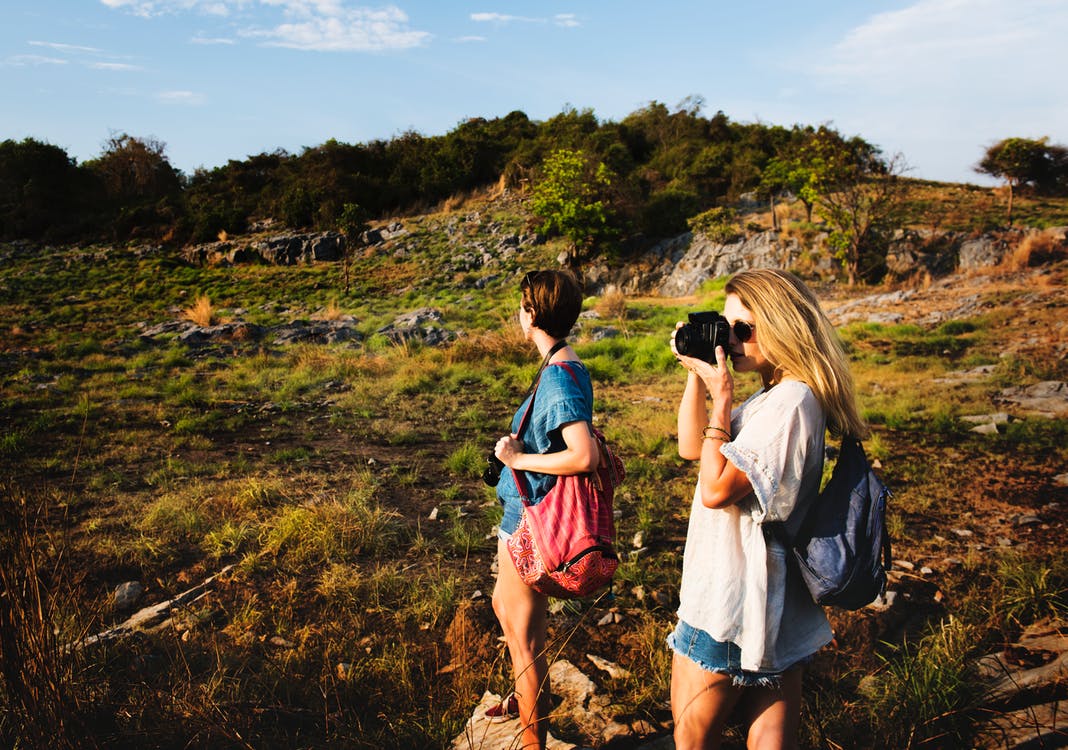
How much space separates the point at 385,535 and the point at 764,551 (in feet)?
10.0

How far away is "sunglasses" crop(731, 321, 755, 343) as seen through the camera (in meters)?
Answer: 1.64

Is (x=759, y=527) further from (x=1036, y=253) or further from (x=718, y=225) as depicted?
(x=718, y=225)

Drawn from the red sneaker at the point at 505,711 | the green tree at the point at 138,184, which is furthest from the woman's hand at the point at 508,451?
the green tree at the point at 138,184

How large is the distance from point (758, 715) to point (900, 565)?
2734 millimetres

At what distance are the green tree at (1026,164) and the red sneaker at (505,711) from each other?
77.3ft

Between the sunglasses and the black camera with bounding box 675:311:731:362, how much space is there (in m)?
0.05

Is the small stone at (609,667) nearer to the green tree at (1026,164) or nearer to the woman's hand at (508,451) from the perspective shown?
the woman's hand at (508,451)

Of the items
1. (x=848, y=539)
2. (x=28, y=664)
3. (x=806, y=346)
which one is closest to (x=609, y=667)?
(x=848, y=539)

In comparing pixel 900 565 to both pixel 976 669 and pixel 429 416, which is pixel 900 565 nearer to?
pixel 976 669

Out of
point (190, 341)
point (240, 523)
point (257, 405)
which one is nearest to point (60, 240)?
point (190, 341)

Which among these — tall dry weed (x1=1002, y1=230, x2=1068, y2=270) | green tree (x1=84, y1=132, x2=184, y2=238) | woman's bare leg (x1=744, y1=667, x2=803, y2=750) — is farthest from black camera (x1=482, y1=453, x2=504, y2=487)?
green tree (x1=84, y1=132, x2=184, y2=238)

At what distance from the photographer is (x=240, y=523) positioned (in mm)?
4203

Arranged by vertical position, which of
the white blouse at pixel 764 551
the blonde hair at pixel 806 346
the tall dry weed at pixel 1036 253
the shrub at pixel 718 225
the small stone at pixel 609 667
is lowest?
the small stone at pixel 609 667

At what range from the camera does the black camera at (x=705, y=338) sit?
5.24 feet
